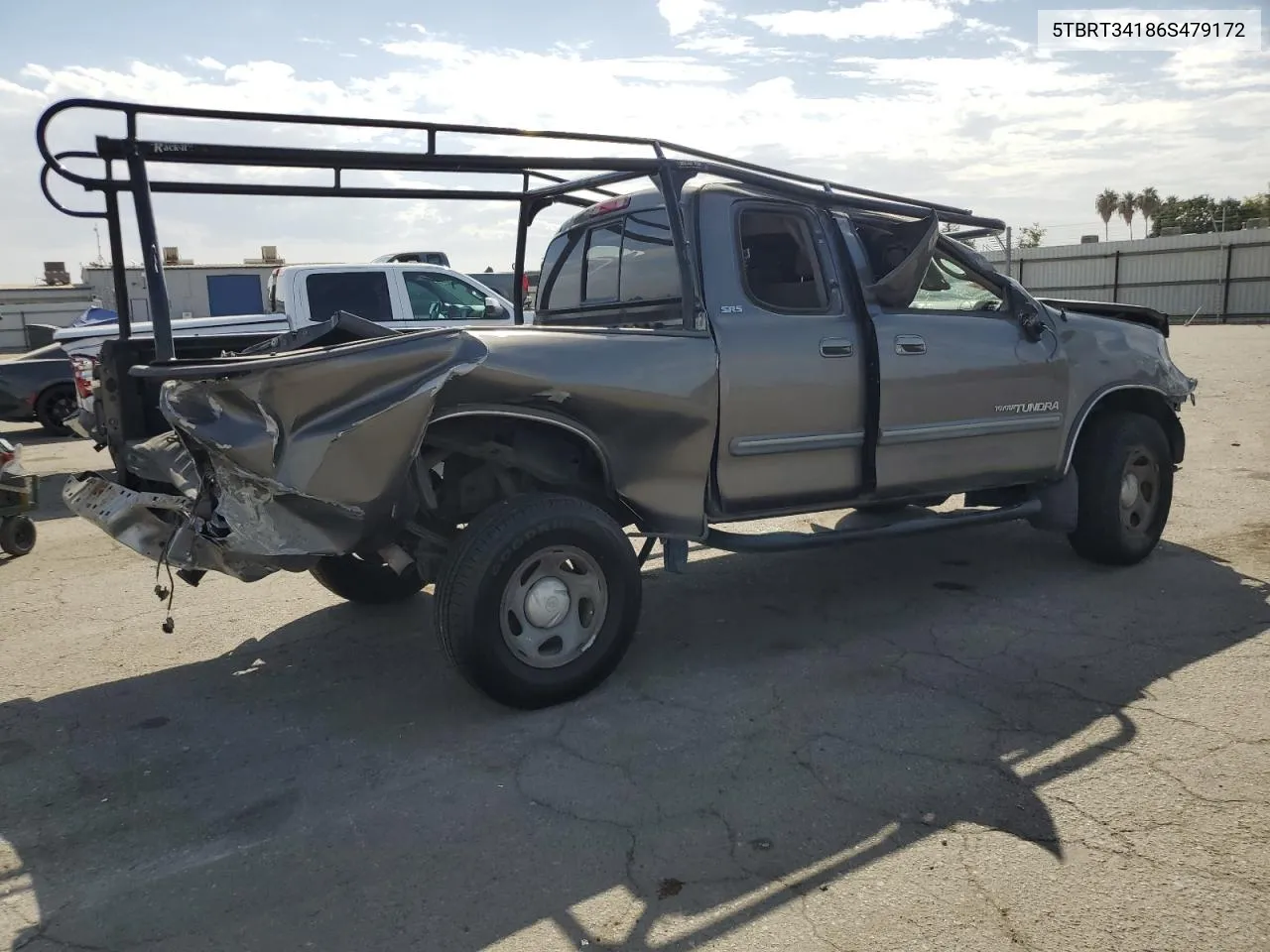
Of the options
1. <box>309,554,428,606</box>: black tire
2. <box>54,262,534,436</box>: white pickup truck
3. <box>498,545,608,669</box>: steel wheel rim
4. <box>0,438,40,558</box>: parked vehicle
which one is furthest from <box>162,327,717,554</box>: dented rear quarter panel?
<box>54,262,534,436</box>: white pickup truck

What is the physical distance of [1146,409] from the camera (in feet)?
20.0

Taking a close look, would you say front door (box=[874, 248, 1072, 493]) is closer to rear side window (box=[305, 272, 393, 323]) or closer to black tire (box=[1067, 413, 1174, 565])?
black tire (box=[1067, 413, 1174, 565])

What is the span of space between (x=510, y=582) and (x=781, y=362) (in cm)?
165

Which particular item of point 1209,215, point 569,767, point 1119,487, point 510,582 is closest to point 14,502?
point 510,582

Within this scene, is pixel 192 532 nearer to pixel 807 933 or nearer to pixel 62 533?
pixel 807 933

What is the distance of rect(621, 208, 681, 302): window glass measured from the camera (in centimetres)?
476

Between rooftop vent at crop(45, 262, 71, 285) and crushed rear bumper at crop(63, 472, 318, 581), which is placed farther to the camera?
rooftop vent at crop(45, 262, 71, 285)

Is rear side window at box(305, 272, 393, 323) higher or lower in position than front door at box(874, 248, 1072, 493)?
higher

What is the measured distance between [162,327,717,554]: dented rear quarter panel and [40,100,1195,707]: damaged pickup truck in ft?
0.03

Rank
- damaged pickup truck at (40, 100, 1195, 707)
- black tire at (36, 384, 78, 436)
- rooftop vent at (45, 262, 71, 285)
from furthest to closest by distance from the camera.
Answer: rooftop vent at (45, 262, 71, 285) < black tire at (36, 384, 78, 436) < damaged pickup truck at (40, 100, 1195, 707)

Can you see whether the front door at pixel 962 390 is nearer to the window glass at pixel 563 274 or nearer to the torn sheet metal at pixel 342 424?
the torn sheet metal at pixel 342 424

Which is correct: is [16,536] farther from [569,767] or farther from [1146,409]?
[1146,409]

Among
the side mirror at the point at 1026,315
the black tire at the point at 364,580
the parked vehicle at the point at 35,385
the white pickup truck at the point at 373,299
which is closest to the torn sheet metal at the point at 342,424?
the black tire at the point at 364,580

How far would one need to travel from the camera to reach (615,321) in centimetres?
516
